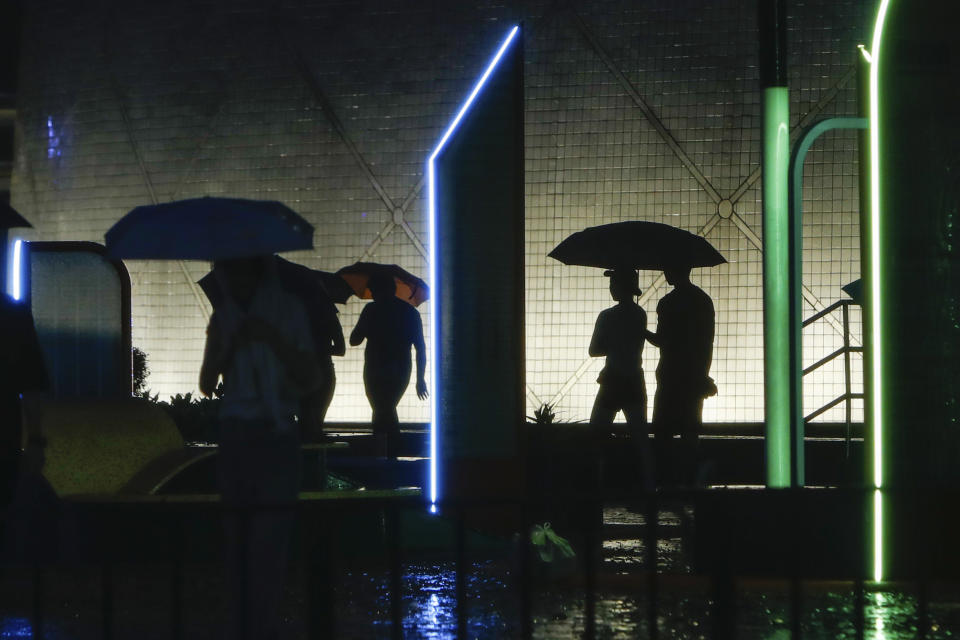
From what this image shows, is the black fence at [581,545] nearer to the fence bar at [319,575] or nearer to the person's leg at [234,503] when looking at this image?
the fence bar at [319,575]

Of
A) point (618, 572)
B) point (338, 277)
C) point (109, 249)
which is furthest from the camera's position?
point (338, 277)

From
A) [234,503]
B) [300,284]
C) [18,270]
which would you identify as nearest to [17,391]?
[234,503]

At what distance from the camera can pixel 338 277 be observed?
16.3 m

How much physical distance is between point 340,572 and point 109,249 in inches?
110

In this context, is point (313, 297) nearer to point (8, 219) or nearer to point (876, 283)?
point (8, 219)

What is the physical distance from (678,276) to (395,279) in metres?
5.00

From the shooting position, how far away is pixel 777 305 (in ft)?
24.0

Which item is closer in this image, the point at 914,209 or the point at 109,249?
the point at 109,249

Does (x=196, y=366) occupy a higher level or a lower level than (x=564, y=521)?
higher

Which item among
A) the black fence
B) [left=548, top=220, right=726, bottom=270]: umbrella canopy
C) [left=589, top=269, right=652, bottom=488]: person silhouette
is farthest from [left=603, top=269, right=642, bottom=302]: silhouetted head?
the black fence

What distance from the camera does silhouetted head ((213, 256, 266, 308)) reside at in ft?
18.6

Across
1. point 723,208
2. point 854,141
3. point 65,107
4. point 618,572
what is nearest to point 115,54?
point 65,107

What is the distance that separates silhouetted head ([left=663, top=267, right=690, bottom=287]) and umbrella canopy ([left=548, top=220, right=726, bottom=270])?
234 millimetres

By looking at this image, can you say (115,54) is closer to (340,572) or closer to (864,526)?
(340,572)
